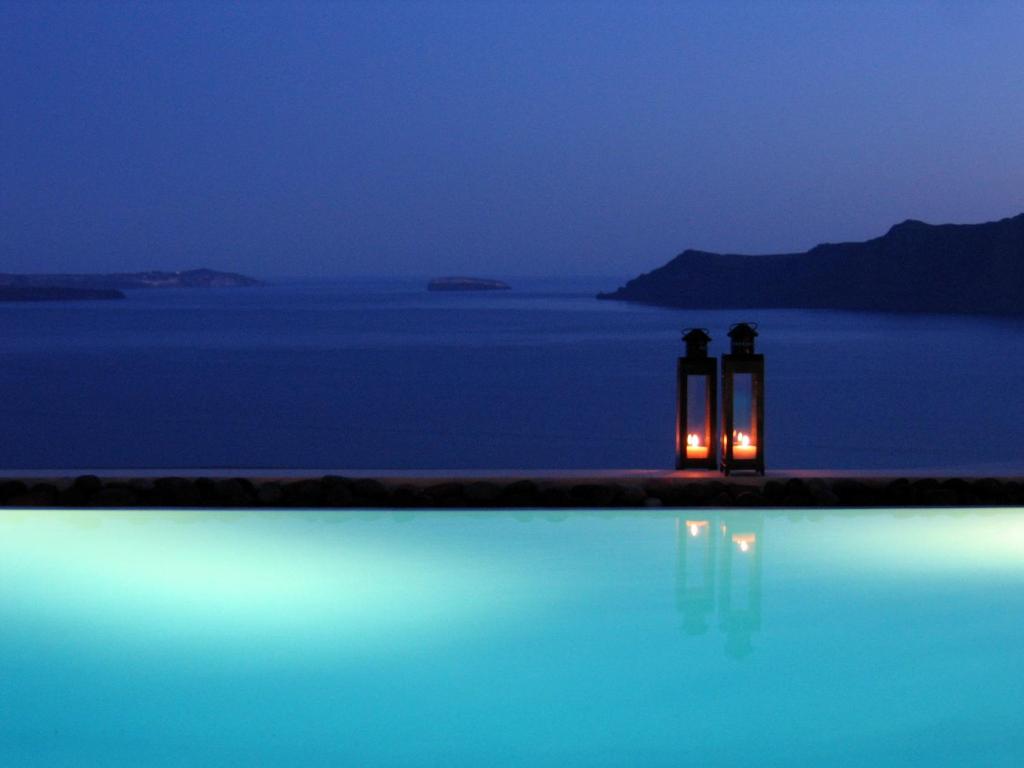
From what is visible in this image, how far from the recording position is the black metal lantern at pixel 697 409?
19.6 feet

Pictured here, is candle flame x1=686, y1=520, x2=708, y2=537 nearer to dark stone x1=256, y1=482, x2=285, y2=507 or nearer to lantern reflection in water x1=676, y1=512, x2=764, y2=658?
lantern reflection in water x1=676, y1=512, x2=764, y2=658

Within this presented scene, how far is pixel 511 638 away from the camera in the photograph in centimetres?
420

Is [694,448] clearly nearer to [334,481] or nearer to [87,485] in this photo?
[334,481]

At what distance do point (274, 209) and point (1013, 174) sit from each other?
56.9 feet

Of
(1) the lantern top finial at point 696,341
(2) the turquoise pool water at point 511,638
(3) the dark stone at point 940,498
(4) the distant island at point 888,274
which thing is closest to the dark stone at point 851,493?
(2) the turquoise pool water at point 511,638

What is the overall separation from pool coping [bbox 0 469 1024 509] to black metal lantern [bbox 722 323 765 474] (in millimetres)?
100

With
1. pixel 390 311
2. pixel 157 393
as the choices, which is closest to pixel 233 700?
pixel 157 393

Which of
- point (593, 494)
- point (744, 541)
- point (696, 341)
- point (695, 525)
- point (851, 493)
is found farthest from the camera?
point (696, 341)

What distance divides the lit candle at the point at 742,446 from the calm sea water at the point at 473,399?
110cm

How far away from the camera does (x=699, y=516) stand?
5629 millimetres

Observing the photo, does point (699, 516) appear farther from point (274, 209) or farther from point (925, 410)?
point (274, 209)

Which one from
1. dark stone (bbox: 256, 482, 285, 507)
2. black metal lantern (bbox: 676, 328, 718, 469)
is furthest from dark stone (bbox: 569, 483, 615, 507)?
dark stone (bbox: 256, 482, 285, 507)

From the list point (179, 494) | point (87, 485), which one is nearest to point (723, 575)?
point (179, 494)

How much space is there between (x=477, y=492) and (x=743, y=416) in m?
1.06
